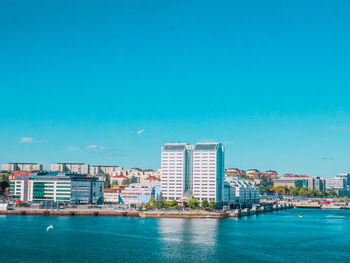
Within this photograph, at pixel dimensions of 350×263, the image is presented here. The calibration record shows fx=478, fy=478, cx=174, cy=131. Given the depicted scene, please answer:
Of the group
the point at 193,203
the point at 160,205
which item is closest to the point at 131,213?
the point at 160,205

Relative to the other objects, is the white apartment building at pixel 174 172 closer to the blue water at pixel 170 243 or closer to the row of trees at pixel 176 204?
the row of trees at pixel 176 204

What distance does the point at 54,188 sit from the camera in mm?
113312

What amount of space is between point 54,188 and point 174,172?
2948 cm

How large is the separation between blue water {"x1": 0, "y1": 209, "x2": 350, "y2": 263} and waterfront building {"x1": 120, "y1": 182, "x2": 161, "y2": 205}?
47.1 m

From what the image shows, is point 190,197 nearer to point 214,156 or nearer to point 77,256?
point 214,156

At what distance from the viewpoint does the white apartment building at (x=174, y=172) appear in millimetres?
106375

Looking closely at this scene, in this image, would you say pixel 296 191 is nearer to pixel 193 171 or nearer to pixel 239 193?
pixel 239 193

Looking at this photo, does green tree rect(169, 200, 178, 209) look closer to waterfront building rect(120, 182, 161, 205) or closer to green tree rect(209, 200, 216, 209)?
green tree rect(209, 200, 216, 209)

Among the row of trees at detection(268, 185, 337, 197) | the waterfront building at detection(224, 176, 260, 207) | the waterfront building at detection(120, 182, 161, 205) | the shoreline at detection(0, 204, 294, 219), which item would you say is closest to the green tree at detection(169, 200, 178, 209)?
the shoreline at detection(0, 204, 294, 219)

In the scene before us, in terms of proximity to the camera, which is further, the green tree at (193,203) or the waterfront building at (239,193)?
the waterfront building at (239,193)

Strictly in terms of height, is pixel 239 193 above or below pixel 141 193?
above

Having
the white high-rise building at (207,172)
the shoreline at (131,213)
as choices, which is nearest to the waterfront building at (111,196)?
the white high-rise building at (207,172)

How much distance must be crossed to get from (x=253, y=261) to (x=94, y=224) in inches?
1366

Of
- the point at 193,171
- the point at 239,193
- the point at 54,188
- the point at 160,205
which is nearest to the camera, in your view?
the point at 160,205
